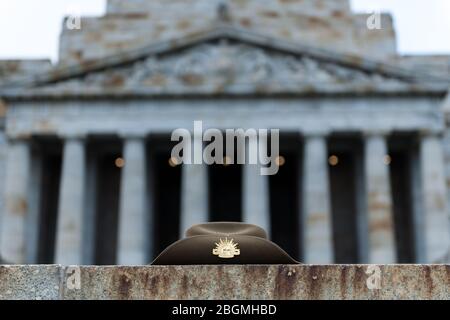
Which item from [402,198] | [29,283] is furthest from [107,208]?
[29,283]

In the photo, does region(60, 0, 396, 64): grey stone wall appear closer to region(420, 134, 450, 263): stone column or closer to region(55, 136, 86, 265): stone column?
region(55, 136, 86, 265): stone column

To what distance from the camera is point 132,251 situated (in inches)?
1556

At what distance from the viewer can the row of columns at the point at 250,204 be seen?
1550 inches

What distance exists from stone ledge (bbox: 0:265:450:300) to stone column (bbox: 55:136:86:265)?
1345 inches

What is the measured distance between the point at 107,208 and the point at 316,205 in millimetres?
14063

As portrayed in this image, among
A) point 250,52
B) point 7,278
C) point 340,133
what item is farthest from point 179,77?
point 7,278

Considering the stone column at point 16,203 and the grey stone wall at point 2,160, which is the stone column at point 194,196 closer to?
the stone column at point 16,203

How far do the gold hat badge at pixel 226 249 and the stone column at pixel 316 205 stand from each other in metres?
33.2

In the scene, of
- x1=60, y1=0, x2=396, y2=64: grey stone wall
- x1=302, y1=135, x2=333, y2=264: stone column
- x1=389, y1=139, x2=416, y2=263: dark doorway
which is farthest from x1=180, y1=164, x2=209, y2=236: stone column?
x1=389, y1=139, x2=416, y2=263: dark doorway

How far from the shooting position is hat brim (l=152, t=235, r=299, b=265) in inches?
257

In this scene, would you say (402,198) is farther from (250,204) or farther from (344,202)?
(250,204)
